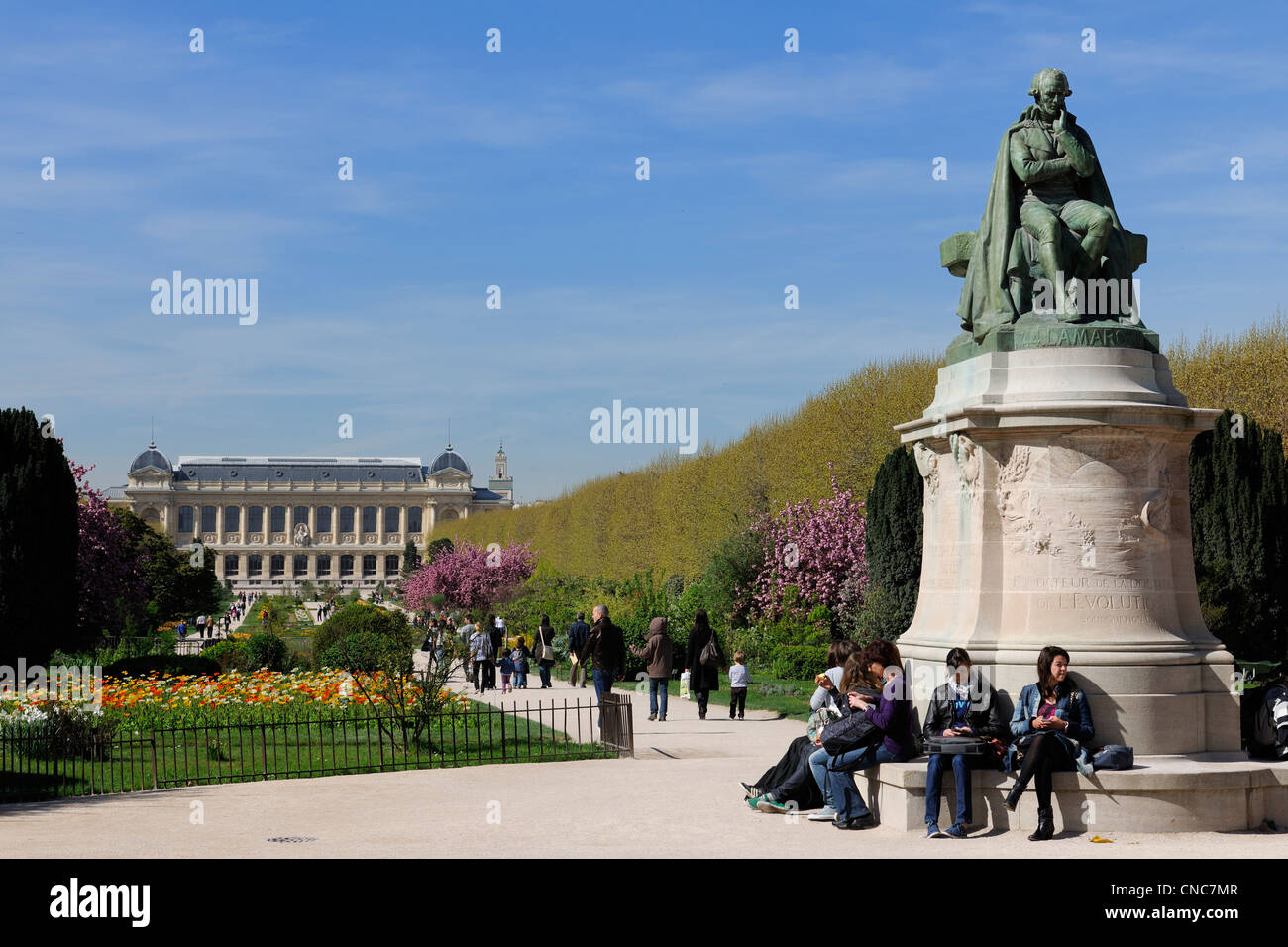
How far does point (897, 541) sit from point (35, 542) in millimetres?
13069

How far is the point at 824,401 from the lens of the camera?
32.2 meters

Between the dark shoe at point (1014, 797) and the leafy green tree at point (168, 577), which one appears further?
the leafy green tree at point (168, 577)

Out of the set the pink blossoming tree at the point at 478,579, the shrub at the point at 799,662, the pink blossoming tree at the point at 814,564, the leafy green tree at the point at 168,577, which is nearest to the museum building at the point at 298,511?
the pink blossoming tree at the point at 478,579

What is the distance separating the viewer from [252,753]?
39.4ft

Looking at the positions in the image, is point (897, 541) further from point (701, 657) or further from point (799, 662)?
point (701, 657)

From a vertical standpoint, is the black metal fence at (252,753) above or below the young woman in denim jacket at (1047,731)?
below

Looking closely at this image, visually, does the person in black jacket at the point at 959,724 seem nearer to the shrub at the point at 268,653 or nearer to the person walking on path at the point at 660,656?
the person walking on path at the point at 660,656

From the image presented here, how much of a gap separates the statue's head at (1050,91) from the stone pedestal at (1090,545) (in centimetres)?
169

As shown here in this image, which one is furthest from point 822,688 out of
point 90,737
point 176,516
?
point 176,516

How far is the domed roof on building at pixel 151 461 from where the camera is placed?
436ft

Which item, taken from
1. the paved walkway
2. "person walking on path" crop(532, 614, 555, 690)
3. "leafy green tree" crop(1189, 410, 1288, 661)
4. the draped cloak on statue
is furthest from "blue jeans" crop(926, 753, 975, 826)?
"person walking on path" crop(532, 614, 555, 690)

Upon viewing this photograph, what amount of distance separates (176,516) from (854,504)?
11545 cm

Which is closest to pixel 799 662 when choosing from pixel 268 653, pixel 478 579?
pixel 268 653

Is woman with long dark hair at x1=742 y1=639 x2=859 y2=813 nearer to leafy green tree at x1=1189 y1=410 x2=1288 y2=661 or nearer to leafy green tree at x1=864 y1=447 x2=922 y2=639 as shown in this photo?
leafy green tree at x1=1189 y1=410 x2=1288 y2=661
